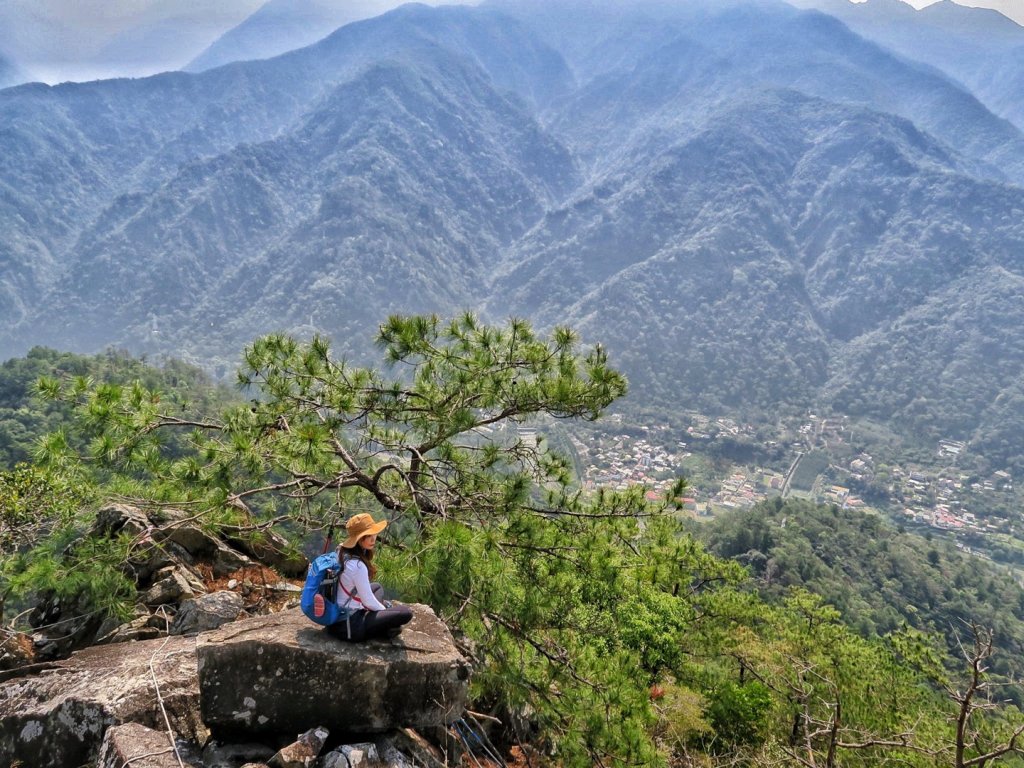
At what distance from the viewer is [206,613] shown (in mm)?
5148

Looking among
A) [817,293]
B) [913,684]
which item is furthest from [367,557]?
[817,293]

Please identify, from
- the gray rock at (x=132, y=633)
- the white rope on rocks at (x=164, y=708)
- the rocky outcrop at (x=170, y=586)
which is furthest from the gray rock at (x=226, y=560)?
the white rope on rocks at (x=164, y=708)

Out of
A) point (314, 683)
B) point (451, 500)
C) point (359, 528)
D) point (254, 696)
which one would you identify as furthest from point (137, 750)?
point (451, 500)

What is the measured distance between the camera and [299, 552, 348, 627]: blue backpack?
3.56 meters

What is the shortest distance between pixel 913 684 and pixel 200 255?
19958cm

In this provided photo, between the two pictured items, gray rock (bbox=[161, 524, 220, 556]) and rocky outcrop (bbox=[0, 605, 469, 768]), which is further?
gray rock (bbox=[161, 524, 220, 556])

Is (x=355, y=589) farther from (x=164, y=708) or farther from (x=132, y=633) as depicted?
(x=132, y=633)

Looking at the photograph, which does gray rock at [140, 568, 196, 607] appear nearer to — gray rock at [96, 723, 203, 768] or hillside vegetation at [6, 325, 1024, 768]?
hillside vegetation at [6, 325, 1024, 768]

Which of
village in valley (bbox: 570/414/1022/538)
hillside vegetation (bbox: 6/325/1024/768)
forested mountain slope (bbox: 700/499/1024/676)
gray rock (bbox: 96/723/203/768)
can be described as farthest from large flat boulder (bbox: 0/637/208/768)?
village in valley (bbox: 570/414/1022/538)

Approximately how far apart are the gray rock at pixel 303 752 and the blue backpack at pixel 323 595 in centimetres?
63

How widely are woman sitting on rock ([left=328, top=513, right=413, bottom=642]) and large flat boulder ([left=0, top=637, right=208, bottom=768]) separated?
116cm

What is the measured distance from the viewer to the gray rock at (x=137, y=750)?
2.96 m

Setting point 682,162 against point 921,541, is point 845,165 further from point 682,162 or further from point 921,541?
point 921,541

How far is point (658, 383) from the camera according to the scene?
128 m
